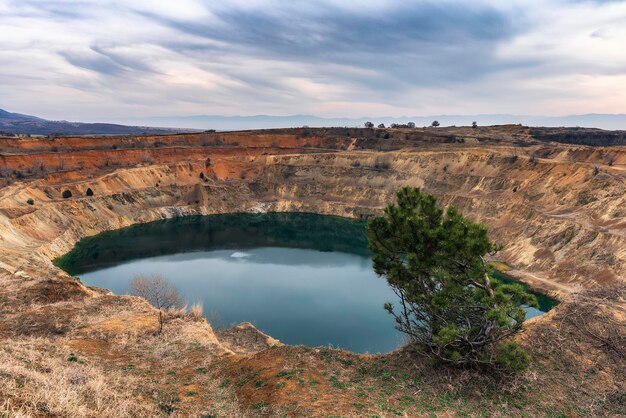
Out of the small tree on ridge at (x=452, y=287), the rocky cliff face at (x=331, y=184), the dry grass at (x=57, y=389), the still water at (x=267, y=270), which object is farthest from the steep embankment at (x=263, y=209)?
the still water at (x=267, y=270)

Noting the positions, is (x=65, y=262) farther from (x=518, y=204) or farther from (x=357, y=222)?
(x=518, y=204)

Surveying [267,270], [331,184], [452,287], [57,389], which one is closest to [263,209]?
[331,184]

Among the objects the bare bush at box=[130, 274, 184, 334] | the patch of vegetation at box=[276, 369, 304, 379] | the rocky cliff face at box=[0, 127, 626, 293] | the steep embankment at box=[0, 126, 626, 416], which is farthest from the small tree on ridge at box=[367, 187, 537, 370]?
the rocky cliff face at box=[0, 127, 626, 293]

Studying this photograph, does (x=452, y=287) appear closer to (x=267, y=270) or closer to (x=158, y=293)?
(x=158, y=293)

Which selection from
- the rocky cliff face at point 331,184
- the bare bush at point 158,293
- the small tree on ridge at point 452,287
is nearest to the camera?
the small tree on ridge at point 452,287

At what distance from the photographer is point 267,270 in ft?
196

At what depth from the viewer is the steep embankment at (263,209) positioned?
16.5 m

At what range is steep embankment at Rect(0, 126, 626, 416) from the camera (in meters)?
16.5

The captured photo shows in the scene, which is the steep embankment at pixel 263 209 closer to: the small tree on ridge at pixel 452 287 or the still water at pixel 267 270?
the small tree on ridge at pixel 452 287

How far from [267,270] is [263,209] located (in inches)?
1653

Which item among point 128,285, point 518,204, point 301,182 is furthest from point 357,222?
point 128,285

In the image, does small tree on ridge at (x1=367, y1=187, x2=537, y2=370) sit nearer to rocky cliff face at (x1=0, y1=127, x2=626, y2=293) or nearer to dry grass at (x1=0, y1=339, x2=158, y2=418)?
dry grass at (x1=0, y1=339, x2=158, y2=418)

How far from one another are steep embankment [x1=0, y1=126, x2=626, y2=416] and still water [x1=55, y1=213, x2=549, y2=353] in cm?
636

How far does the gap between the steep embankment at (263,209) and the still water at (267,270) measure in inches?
250
